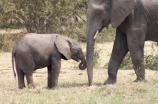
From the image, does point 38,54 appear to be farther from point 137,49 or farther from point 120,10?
point 137,49

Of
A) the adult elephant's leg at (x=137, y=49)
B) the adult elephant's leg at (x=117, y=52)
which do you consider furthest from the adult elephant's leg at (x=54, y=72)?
the adult elephant's leg at (x=137, y=49)

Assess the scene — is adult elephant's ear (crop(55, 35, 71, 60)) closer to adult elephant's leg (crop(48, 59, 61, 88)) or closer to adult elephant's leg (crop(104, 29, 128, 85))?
adult elephant's leg (crop(48, 59, 61, 88))

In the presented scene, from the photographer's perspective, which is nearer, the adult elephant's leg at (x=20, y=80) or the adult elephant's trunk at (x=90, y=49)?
the adult elephant's trunk at (x=90, y=49)

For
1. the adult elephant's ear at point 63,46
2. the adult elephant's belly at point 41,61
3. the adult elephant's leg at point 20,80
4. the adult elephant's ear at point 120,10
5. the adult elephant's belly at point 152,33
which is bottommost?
the adult elephant's leg at point 20,80

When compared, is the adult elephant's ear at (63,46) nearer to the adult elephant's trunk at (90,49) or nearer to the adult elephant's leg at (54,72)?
the adult elephant's leg at (54,72)

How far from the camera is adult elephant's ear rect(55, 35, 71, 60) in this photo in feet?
26.9

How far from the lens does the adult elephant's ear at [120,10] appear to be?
810cm

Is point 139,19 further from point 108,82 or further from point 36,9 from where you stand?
point 36,9

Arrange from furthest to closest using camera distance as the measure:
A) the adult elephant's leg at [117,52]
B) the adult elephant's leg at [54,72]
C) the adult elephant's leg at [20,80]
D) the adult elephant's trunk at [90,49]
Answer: the adult elephant's leg at [117,52] < the adult elephant's leg at [20,80] < the adult elephant's leg at [54,72] < the adult elephant's trunk at [90,49]

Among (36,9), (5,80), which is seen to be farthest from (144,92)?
(36,9)

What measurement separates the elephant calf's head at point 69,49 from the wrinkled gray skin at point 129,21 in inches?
16.5

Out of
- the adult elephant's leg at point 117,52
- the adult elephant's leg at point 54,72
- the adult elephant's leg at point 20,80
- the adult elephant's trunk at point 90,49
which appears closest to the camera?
the adult elephant's trunk at point 90,49

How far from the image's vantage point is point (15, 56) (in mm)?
8227

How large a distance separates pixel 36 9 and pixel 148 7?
880cm
